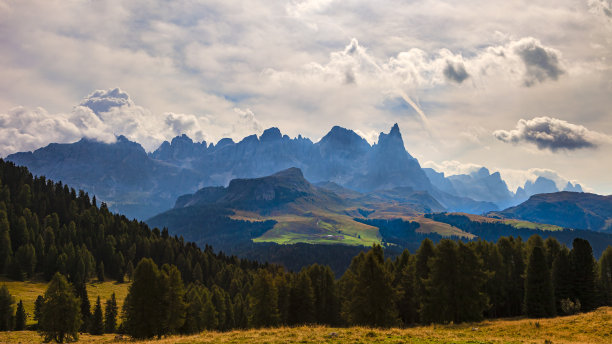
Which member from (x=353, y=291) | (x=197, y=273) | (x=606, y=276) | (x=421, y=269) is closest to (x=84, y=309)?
(x=197, y=273)

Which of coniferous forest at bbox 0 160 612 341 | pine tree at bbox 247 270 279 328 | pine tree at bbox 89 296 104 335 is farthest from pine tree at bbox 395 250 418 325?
pine tree at bbox 89 296 104 335

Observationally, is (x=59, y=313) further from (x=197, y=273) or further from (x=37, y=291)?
(x=197, y=273)

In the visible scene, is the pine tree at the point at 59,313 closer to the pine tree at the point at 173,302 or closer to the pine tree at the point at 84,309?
the pine tree at the point at 173,302

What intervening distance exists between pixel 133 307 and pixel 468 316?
5202 cm

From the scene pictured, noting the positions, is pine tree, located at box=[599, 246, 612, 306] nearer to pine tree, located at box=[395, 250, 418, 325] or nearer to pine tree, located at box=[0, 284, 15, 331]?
pine tree, located at box=[395, 250, 418, 325]

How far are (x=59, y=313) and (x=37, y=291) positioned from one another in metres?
59.2

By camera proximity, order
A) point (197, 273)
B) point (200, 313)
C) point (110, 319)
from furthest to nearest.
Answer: point (197, 273) < point (110, 319) < point (200, 313)

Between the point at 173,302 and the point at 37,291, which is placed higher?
the point at 173,302

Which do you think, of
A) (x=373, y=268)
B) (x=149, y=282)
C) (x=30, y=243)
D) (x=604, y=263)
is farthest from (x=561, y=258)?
(x=30, y=243)

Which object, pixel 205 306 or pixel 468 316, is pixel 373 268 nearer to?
pixel 468 316

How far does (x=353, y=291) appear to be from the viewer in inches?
2388

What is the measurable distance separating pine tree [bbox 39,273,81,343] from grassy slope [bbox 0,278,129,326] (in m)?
30.6

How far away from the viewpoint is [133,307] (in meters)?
60.9

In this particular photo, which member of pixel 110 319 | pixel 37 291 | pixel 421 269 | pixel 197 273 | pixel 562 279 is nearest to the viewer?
pixel 562 279
